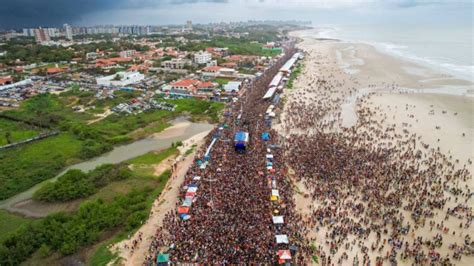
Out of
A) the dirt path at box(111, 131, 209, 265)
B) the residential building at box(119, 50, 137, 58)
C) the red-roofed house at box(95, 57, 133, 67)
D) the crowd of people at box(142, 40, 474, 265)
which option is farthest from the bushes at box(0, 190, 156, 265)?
the residential building at box(119, 50, 137, 58)

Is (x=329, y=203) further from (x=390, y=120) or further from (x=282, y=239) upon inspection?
(x=390, y=120)

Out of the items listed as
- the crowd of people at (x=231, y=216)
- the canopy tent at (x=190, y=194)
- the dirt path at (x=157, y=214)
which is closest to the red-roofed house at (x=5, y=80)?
the dirt path at (x=157, y=214)

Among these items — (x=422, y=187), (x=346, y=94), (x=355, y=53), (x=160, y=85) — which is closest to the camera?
(x=422, y=187)

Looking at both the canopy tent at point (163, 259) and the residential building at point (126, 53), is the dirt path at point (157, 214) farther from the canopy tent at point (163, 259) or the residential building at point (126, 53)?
the residential building at point (126, 53)

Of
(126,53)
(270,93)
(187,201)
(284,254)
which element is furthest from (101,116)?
(126,53)

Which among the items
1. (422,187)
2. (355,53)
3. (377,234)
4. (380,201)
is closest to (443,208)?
(422,187)

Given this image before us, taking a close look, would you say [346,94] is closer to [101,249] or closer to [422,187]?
[422,187]
